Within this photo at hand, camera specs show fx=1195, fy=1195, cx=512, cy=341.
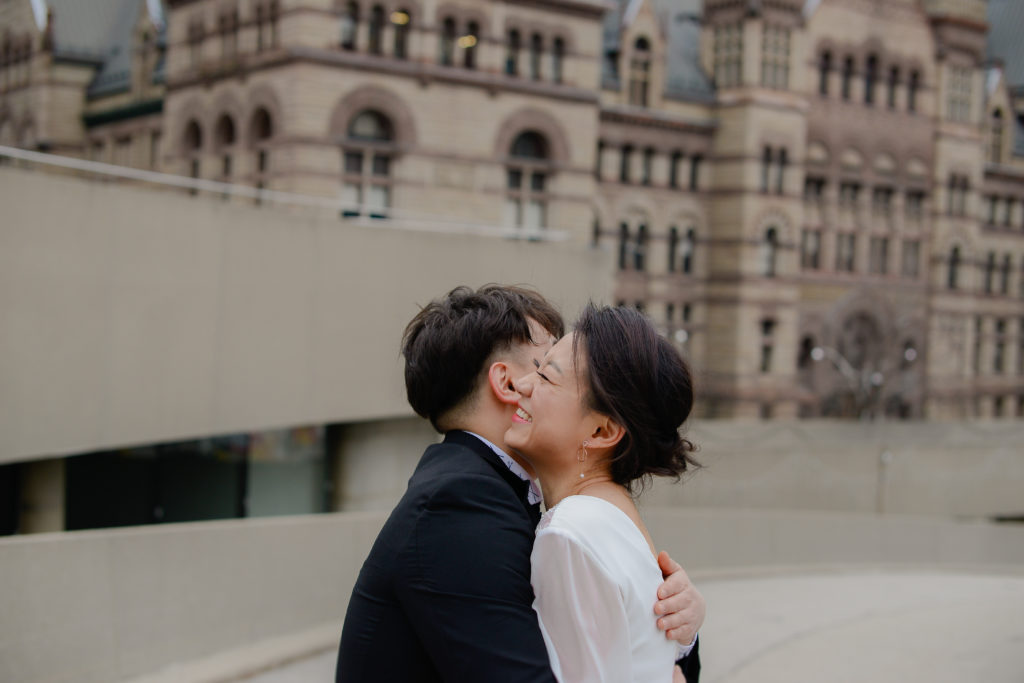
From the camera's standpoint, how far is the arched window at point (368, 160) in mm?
24078

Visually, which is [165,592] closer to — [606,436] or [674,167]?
[606,436]

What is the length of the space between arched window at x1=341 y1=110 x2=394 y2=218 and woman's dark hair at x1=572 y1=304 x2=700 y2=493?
21429 millimetres

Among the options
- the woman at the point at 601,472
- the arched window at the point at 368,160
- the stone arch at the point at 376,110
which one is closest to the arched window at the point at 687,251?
the stone arch at the point at 376,110

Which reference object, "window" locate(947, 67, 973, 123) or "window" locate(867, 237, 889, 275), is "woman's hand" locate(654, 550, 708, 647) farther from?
"window" locate(947, 67, 973, 123)

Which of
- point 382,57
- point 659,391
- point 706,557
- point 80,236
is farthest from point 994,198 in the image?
point 659,391

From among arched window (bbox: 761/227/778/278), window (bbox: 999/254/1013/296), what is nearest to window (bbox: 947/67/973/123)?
window (bbox: 999/254/1013/296)

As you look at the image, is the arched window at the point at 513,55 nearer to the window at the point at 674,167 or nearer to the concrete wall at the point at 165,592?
the window at the point at 674,167

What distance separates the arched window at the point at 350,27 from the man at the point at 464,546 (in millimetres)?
21817

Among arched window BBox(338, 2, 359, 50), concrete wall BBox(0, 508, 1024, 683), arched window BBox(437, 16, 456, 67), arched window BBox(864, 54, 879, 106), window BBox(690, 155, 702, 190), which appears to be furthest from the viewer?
arched window BBox(864, 54, 879, 106)

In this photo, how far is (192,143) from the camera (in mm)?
25922

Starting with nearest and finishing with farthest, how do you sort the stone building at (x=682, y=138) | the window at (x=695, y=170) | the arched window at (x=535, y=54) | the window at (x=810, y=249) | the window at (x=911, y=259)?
the stone building at (x=682, y=138) → the arched window at (x=535, y=54) → the window at (x=695, y=170) → the window at (x=810, y=249) → the window at (x=911, y=259)

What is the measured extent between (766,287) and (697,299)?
2051 millimetres

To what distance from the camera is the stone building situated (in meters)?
24.4

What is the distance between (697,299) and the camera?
35.8m
